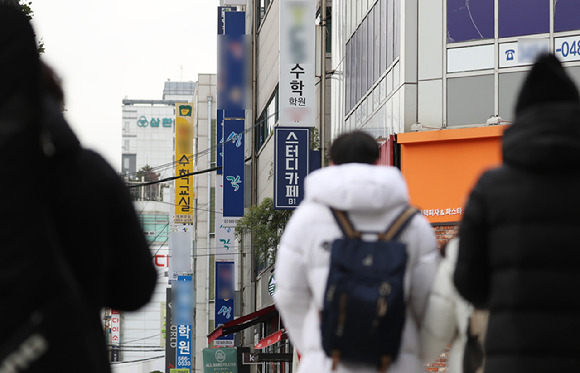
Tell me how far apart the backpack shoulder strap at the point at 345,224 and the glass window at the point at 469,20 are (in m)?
14.6

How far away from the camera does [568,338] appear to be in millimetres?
3371

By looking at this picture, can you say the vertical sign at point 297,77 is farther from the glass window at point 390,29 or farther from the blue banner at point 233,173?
the blue banner at point 233,173

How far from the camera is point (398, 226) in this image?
14.4 ft

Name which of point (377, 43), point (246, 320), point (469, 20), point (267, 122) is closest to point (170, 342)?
point (267, 122)

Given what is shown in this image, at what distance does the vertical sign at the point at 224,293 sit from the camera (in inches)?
1548

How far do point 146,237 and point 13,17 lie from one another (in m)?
0.70

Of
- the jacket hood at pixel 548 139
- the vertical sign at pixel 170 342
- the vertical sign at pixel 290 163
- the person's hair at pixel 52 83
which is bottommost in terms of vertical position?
the vertical sign at pixel 170 342

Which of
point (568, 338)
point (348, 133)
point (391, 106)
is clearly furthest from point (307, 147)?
point (568, 338)

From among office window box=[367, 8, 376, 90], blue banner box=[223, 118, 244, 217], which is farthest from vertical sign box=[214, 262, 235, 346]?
office window box=[367, 8, 376, 90]

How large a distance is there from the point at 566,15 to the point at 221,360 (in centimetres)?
2019

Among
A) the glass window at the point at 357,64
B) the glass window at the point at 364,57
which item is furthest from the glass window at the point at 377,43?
the glass window at the point at 357,64

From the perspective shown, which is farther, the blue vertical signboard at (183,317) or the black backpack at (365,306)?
the blue vertical signboard at (183,317)

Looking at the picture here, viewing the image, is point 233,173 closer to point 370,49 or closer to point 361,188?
point 370,49

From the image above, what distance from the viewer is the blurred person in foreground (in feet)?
8.11
